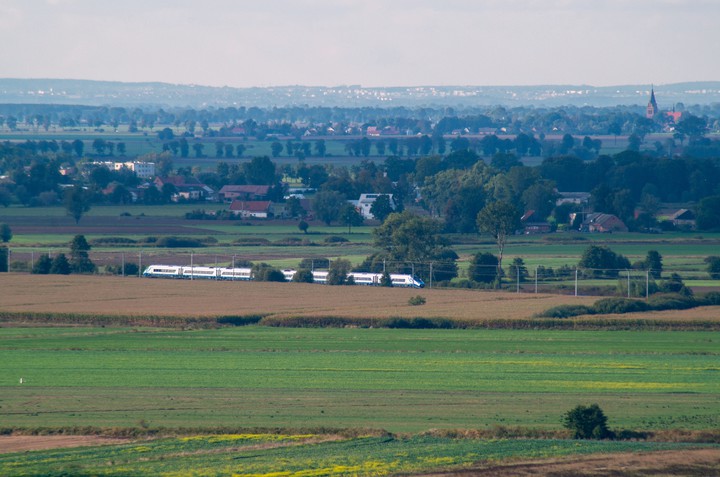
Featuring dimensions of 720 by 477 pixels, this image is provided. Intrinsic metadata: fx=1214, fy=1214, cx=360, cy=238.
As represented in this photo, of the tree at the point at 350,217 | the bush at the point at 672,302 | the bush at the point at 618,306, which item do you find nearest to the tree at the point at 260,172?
the tree at the point at 350,217

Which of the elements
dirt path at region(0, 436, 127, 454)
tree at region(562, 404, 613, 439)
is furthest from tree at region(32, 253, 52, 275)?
tree at region(562, 404, 613, 439)

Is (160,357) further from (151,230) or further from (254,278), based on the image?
(151,230)

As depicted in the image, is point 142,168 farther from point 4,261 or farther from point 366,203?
point 4,261

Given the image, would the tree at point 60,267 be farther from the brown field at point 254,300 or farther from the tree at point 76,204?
the tree at point 76,204

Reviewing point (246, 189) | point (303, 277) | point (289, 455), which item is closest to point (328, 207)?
point (246, 189)

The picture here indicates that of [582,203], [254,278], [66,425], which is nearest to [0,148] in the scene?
[582,203]

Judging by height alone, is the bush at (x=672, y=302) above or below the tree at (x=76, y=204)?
below
